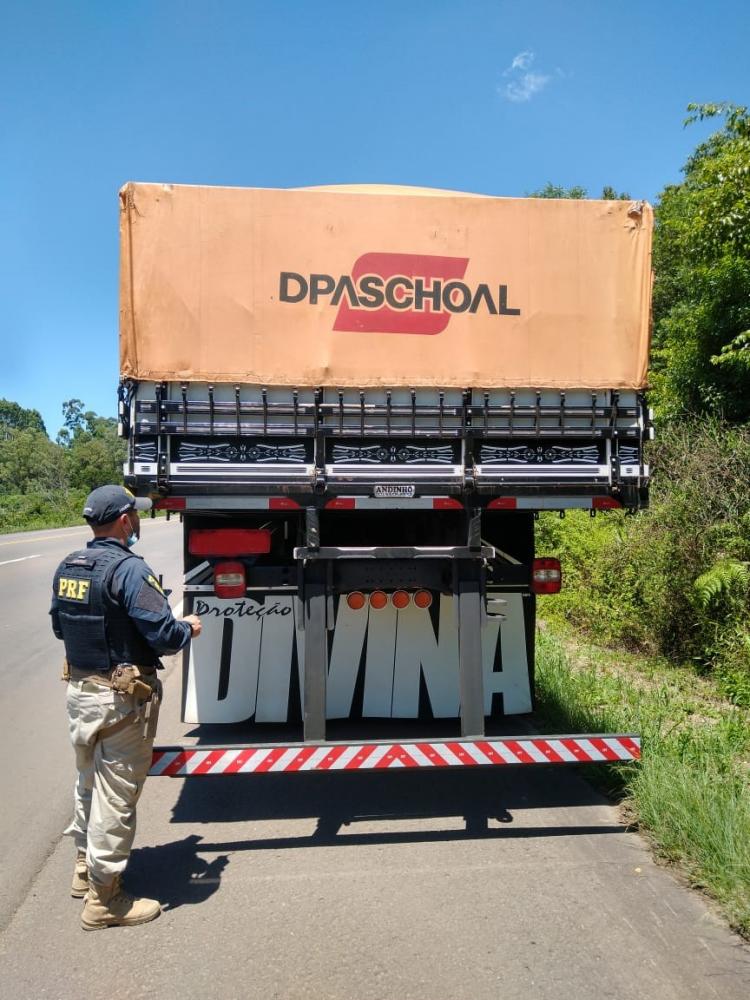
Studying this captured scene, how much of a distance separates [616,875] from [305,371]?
3.02 metres

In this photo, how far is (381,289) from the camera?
14.7 ft

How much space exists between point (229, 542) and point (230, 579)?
24 centimetres

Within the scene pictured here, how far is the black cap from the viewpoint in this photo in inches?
149

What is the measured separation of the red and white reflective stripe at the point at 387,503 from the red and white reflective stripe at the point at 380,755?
127 centimetres

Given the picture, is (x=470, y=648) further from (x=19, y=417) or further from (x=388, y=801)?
(x=19, y=417)

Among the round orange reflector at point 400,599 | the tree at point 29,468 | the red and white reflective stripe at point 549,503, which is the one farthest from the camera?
the tree at point 29,468

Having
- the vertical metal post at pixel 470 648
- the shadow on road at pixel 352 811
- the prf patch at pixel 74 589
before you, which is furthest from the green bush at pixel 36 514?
the vertical metal post at pixel 470 648

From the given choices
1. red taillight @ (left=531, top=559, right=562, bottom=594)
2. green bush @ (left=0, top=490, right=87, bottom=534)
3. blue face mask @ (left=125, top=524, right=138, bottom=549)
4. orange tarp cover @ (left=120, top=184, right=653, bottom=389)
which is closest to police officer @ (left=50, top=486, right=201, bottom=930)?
blue face mask @ (left=125, top=524, right=138, bottom=549)

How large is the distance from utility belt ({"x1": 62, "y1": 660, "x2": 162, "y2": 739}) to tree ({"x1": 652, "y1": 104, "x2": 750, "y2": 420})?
6.84 metres

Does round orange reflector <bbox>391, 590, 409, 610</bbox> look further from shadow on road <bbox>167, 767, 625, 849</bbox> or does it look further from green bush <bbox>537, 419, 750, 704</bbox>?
green bush <bbox>537, 419, 750, 704</bbox>

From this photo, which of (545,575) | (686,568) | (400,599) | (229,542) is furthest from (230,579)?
(686,568)

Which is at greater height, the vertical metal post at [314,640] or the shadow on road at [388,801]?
the vertical metal post at [314,640]

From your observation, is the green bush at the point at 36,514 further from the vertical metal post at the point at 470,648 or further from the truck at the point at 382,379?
the vertical metal post at the point at 470,648

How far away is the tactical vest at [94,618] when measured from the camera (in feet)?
11.9
